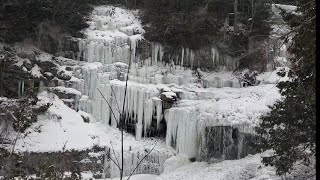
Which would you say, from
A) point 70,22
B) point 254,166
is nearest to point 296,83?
point 254,166

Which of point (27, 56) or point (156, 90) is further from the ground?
point (27, 56)

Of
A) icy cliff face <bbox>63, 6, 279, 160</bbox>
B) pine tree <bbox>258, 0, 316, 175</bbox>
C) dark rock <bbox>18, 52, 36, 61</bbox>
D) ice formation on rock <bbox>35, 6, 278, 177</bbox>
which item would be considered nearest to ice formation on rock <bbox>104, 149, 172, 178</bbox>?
ice formation on rock <bbox>35, 6, 278, 177</bbox>

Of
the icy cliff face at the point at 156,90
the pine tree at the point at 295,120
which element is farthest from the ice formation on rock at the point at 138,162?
the pine tree at the point at 295,120

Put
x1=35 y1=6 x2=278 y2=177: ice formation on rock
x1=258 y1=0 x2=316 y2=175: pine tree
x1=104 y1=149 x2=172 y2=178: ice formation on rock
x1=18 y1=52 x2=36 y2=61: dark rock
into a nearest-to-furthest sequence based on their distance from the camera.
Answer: x1=258 y1=0 x2=316 y2=175: pine tree → x1=104 y1=149 x2=172 y2=178: ice formation on rock → x1=35 y1=6 x2=278 y2=177: ice formation on rock → x1=18 y1=52 x2=36 y2=61: dark rock

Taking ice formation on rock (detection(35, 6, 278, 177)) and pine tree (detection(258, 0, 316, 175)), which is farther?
ice formation on rock (detection(35, 6, 278, 177))

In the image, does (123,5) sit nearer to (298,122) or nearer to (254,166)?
(254,166)

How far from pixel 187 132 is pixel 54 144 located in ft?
18.3

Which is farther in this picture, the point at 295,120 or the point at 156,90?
the point at 156,90

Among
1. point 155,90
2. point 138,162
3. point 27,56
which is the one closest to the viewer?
point 138,162

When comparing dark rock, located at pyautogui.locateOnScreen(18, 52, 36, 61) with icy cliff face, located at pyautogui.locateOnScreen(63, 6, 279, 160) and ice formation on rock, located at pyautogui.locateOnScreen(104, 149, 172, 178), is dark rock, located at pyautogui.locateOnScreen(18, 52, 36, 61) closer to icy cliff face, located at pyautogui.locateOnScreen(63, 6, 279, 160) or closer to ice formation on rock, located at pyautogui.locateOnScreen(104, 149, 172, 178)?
icy cliff face, located at pyautogui.locateOnScreen(63, 6, 279, 160)

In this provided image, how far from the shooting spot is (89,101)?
16.5m

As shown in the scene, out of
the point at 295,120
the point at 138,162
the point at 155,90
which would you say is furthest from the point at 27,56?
the point at 295,120

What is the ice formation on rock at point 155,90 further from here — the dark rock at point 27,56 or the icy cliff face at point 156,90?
the dark rock at point 27,56

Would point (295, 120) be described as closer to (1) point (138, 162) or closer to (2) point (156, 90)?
(1) point (138, 162)
